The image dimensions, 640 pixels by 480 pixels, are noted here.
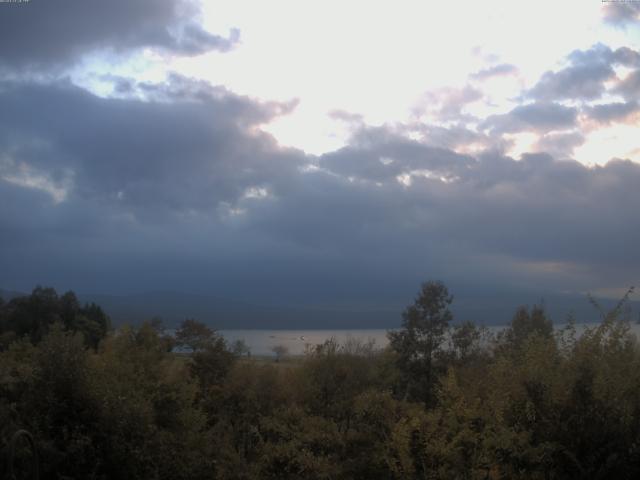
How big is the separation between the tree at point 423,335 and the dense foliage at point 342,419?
1007 cm

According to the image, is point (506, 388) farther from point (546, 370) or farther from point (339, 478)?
point (339, 478)

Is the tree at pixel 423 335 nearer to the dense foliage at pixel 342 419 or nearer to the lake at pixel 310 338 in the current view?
the lake at pixel 310 338

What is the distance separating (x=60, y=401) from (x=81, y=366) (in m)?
0.75

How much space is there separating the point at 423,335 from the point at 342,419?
1352 centimetres

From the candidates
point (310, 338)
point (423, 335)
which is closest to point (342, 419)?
point (310, 338)

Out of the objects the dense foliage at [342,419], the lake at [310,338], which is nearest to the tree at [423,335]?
the lake at [310,338]

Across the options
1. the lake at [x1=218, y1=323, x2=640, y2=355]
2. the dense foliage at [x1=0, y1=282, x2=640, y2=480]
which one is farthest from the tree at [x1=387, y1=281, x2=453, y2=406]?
the dense foliage at [x1=0, y1=282, x2=640, y2=480]

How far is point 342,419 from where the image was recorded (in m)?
18.2

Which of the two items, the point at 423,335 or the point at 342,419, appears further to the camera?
the point at 423,335

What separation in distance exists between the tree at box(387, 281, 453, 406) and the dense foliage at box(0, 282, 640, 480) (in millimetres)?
10074

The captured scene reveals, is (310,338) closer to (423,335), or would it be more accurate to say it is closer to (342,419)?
(423,335)

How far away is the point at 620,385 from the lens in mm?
11523

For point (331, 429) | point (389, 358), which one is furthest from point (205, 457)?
point (389, 358)

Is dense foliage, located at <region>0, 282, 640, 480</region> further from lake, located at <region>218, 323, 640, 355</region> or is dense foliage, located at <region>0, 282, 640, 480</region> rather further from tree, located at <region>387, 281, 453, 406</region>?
tree, located at <region>387, 281, 453, 406</region>
